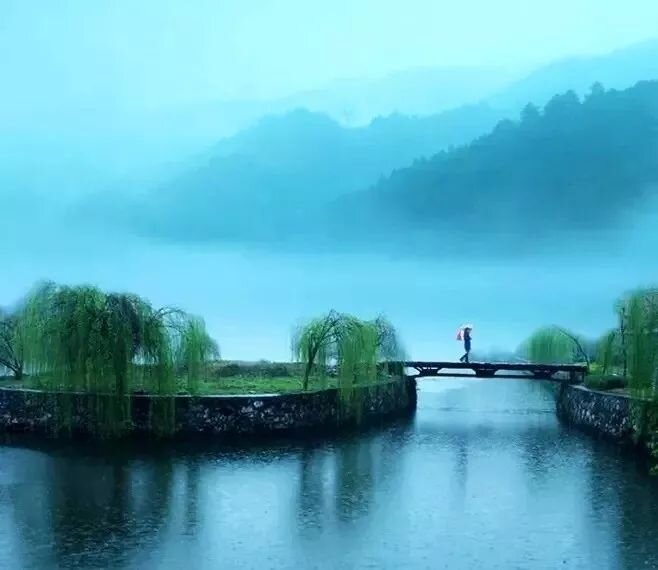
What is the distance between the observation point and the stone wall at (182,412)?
24.7 meters

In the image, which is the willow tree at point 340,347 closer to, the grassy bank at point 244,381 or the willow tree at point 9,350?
the grassy bank at point 244,381

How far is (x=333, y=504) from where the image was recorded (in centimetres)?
1841

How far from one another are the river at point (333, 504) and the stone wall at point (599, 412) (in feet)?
2.97

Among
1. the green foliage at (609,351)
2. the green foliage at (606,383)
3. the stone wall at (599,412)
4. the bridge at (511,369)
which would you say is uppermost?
the green foliage at (609,351)

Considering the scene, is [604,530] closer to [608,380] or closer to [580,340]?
[608,380]

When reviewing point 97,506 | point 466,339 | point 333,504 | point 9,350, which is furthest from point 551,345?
point 97,506

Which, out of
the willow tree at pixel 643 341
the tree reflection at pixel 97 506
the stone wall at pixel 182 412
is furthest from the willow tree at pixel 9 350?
the willow tree at pixel 643 341

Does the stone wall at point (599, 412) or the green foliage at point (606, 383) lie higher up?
the green foliage at point (606, 383)

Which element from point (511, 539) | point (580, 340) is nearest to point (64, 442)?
point (511, 539)

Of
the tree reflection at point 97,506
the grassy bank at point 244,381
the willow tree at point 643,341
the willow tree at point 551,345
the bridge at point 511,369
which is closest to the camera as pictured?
the tree reflection at point 97,506

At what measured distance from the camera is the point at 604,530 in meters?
16.6

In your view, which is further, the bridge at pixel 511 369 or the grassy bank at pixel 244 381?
the bridge at pixel 511 369

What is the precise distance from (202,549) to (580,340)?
26816 millimetres

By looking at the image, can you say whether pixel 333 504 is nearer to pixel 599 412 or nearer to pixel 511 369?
pixel 599 412
